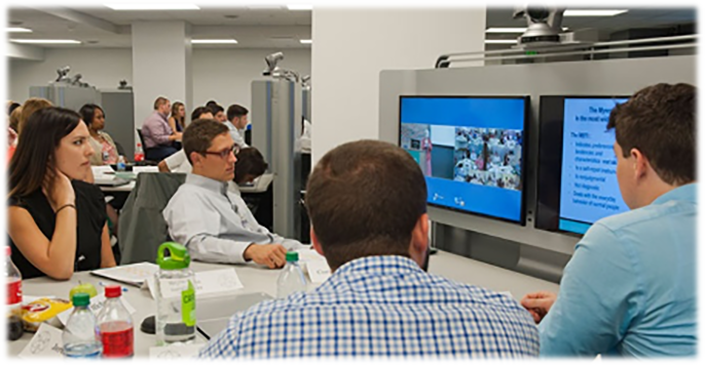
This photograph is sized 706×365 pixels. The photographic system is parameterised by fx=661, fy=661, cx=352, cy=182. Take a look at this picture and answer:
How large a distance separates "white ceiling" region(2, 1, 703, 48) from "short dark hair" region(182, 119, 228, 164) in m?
5.24

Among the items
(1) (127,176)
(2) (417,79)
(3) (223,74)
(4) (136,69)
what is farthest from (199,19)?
(2) (417,79)

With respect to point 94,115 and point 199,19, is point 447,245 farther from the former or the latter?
point 199,19

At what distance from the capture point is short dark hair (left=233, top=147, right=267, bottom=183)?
3848mm

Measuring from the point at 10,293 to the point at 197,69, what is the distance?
13.3m

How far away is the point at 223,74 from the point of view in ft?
46.5

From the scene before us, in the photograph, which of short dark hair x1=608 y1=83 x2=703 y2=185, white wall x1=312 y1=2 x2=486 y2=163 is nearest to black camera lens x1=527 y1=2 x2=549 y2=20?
white wall x1=312 y1=2 x2=486 y2=163

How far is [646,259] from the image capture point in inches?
47.1

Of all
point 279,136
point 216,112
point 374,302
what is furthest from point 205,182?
point 216,112

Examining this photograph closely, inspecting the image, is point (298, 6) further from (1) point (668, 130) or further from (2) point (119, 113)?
(1) point (668, 130)

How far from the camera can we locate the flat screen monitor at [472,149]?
224 centimetres

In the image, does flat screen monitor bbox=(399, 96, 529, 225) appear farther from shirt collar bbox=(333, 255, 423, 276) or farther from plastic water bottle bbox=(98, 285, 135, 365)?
shirt collar bbox=(333, 255, 423, 276)

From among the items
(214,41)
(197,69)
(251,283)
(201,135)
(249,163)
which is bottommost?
(251,283)

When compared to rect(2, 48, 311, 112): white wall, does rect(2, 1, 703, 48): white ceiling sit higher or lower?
higher

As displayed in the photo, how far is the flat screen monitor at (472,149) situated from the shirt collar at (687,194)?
0.95 m
